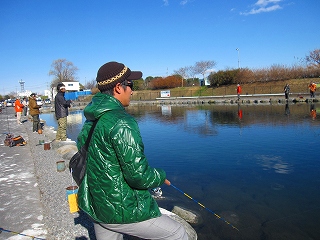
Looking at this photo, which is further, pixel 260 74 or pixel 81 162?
pixel 260 74

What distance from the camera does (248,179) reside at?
643 cm

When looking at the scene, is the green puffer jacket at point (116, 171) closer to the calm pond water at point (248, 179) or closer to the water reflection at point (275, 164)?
the calm pond water at point (248, 179)

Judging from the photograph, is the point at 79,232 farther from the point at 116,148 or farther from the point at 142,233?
the point at 116,148

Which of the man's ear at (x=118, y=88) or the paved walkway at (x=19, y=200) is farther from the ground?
the man's ear at (x=118, y=88)

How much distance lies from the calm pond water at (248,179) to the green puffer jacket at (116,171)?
9.24 feet

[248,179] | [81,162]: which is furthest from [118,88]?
[248,179]

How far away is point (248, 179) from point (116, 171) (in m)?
5.22

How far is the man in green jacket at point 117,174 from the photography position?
1.81m

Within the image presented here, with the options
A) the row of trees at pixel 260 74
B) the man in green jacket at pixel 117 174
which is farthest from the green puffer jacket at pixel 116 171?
the row of trees at pixel 260 74

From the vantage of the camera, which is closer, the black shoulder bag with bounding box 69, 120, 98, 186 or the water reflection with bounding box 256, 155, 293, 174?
the black shoulder bag with bounding box 69, 120, 98, 186

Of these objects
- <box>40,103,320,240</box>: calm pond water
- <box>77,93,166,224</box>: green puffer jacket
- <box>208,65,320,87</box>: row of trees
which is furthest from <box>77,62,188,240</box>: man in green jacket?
<box>208,65,320,87</box>: row of trees

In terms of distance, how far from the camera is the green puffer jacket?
1.80 meters

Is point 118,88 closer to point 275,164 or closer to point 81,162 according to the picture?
point 81,162

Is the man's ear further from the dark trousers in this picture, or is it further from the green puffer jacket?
the dark trousers
